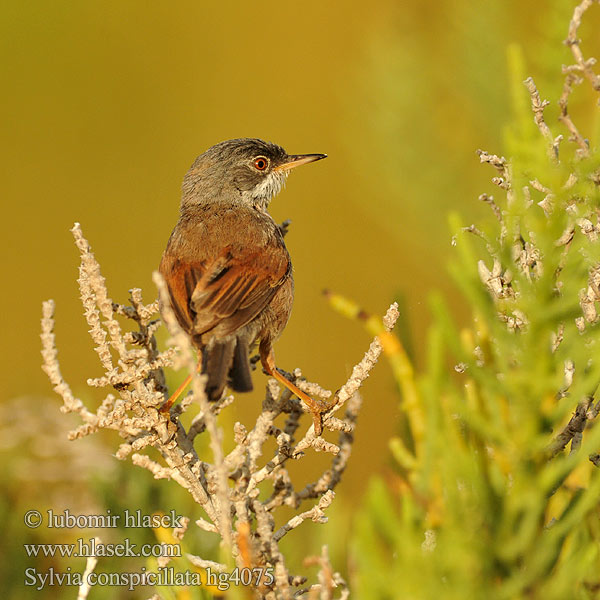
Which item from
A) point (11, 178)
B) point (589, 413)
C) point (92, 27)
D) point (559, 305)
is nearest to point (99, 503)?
point (589, 413)

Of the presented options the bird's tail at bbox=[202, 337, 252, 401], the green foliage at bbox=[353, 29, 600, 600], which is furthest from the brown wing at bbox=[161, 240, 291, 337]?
the green foliage at bbox=[353, 29, 600, 600]

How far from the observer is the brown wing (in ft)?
10.2

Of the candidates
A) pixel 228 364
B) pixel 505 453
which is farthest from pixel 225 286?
pixel 505 453

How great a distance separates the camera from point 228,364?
2768 millimetres

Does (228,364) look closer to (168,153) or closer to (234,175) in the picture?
(234,175)

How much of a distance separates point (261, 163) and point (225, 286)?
145 cm

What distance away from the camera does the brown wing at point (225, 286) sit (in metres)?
3.09

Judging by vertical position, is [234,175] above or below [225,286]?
above

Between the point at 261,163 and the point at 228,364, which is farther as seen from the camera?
the point at 261,163

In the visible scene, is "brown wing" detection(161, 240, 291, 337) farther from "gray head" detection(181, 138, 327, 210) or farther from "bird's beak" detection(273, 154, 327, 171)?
"bird's beak" detection(273, 154, 327, 171)

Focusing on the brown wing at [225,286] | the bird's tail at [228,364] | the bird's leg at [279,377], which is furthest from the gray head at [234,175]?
the bird's tail at [228,364]

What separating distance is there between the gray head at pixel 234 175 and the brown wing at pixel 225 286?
2.29ft

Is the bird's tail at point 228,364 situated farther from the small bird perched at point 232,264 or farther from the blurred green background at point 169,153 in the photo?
the blurred green background at point 169,153

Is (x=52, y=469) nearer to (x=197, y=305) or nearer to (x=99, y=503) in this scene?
(x=99, y=503)
